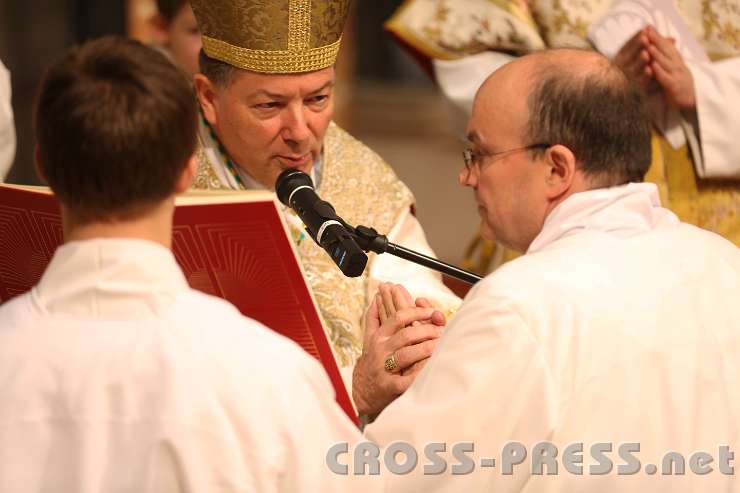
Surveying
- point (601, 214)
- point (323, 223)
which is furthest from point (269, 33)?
point (601, 214)

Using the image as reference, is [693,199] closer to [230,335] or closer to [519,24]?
[519,24]

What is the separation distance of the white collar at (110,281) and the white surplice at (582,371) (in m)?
0.70

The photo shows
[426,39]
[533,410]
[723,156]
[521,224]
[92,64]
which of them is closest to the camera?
[92,64]

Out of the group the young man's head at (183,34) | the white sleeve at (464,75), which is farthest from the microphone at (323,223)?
the young man's head at (183,34)

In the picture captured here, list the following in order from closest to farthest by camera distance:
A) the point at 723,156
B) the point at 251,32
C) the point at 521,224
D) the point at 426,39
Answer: the point at 521,224
the point at 251,32
the point at 723,156
the point at 426,39

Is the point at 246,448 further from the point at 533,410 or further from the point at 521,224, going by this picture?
the point at 521,224

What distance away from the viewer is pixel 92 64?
2059mm

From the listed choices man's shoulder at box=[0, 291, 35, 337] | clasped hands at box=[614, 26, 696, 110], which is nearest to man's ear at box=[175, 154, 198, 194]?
man's shoulder at box=[0, 291, 35, 337]

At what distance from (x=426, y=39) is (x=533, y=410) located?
2587 mm

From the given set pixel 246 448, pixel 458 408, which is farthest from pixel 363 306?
pixel 246 448

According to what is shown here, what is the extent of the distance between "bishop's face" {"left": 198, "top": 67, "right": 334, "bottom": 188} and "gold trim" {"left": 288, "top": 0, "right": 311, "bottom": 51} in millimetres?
86

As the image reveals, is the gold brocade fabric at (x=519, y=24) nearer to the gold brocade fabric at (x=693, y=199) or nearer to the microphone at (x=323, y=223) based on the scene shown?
the gold brocade fabric at (x=693, y=199)

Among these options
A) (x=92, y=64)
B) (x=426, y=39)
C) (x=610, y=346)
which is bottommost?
(x=426, y=39)

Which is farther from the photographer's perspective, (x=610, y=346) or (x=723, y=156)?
(x=723, y=156)
